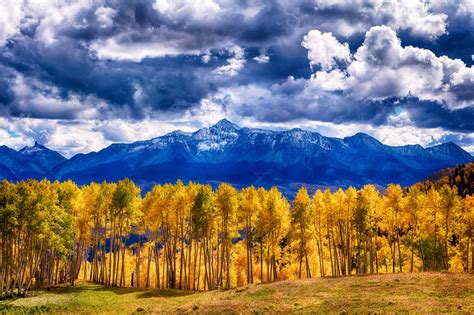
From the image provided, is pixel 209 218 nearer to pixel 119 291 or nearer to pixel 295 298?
pixel 119 291

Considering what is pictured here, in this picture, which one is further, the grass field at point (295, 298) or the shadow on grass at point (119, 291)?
the shadow on grass at point (119, 291)

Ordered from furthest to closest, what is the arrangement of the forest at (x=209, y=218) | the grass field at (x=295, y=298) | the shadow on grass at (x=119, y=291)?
the forest at (x=209, y=218), the shadow on grass at (x=119, y=291), the grass field at (x=295, y=298)

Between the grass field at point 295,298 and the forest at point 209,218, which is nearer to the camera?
the grass field at point 295,298

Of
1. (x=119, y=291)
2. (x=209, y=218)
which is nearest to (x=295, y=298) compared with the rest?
(x=209, y=218)

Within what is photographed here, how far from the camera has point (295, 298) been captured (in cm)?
4881

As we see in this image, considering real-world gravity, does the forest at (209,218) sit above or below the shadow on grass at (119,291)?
above

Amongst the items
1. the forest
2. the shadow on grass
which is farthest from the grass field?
the forest

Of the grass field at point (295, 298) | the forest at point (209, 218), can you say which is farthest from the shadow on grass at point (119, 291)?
the forest at point (209, 218)

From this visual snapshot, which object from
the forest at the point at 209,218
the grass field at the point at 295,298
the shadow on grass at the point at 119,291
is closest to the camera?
the grass field at the point at 295,298

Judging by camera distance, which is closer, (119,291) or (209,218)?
(119,291)

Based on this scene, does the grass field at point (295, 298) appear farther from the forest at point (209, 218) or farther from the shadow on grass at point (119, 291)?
the forest at point (209, 218)

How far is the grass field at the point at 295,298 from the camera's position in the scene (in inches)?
1618

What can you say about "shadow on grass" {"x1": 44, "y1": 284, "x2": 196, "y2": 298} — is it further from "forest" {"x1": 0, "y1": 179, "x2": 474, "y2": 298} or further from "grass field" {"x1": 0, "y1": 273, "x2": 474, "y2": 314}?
"forest" {"x1": 0, "y1": 179, "x2": 474, "y2": 298}

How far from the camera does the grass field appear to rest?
41094 millimetres
